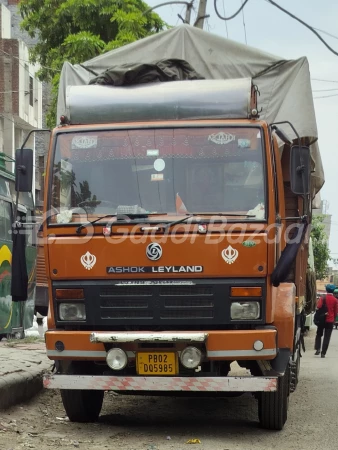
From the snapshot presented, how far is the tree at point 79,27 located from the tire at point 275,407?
12.2 m

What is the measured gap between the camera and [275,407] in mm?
8234

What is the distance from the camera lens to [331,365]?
54.3ft

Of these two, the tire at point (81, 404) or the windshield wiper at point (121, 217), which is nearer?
the windshield wiper at point (121, 217)

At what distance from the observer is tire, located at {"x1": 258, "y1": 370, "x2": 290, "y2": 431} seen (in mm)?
8180

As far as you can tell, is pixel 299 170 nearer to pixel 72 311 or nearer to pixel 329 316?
pixel 72 311

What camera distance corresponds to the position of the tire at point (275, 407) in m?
8.18

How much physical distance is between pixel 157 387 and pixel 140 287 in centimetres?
86

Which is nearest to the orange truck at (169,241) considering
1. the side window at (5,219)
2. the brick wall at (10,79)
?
the side window at (5,219)

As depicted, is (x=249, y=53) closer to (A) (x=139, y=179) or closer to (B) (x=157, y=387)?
(A) (x=139, y=179)

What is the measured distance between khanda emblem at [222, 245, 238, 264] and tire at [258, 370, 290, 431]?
1.33 meters

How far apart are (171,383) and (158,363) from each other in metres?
0.23

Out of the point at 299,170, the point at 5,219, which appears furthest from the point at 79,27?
the point at 299,170

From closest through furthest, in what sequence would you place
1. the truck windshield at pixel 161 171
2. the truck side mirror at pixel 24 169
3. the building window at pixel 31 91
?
the truck windshield at pixel 161 171
the truck side mirror at pixel 24 169
the building window at pixel 31 91

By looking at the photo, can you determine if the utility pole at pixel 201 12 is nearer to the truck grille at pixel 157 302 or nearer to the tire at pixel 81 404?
the tire at pixel 81 404
